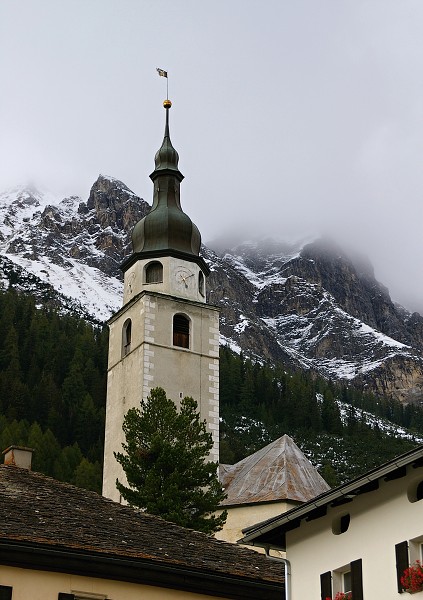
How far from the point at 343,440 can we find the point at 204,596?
136964mm

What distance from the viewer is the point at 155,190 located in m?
60.7

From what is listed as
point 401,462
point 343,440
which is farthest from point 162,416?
point 343,440

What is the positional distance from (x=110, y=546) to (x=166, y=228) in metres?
37.0

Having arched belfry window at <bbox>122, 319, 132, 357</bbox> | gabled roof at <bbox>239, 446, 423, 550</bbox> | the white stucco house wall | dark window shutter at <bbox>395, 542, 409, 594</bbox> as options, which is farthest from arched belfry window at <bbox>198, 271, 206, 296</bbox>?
dark window shutter at <bbox>395, 542, 409, 594</bbox>

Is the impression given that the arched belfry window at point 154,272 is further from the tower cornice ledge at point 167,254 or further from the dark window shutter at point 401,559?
the dark window shutter at point 401,559

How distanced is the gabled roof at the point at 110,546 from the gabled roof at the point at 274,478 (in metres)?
23.7

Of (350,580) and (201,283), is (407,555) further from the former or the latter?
(201,283)

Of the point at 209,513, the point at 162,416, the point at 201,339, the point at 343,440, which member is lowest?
the point at 209,513

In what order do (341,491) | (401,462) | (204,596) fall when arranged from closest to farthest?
(401,462)
(341,491)
(204,596)

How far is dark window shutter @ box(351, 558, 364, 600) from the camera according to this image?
1973cm

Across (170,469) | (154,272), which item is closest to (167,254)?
(154,272)

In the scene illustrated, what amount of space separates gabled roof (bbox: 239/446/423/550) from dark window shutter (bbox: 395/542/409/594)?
3.86 feet

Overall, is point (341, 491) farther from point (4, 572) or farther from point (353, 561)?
point (4, 572)

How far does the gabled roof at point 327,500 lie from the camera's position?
19.1m
